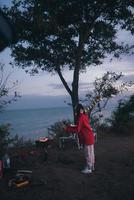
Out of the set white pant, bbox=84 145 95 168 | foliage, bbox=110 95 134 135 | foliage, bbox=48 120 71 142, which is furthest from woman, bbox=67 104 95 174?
foliage, bbox=110 95 134 135

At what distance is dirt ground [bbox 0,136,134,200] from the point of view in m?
7.64

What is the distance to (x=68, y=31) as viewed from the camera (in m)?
14.4

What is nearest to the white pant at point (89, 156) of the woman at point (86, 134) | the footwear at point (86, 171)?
the woman at point (86, 134)

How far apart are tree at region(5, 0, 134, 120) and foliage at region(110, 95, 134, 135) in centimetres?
306

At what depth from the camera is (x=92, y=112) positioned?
1633cm

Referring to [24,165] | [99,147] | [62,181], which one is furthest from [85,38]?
[62,181]

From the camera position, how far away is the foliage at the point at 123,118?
17.0 meters

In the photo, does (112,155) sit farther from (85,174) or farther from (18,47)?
A: (18,47)

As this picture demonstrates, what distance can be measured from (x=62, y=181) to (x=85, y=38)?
7.38 m

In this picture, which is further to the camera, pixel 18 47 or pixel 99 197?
pixel 18 47

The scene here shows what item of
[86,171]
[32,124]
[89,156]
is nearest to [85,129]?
[89,156]

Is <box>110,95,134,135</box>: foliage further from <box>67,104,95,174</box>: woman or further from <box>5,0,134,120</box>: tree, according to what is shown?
<box>67,104,95,174</box>: woman

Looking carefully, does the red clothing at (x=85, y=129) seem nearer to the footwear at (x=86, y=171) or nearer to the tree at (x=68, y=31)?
the footwear at (x=86, y=171)

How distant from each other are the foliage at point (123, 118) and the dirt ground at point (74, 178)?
4.00 meters
